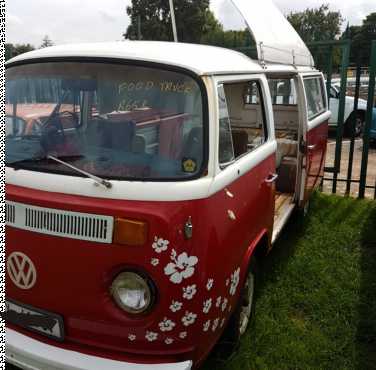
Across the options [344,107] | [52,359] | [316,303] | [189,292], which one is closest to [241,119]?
[316,303]

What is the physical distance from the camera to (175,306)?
2.13 m

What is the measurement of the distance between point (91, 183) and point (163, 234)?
44 cm

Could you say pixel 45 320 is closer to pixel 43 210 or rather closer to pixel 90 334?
pixel 90 334

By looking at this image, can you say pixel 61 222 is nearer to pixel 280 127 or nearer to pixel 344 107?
pixel 280 127

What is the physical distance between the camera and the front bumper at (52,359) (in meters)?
2.16

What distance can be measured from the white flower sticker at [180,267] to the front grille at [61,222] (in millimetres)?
303

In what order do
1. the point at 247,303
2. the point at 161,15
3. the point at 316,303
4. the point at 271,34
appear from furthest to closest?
→ 1. the point at 161,15
2. the point at 271,34
3. the point at 316,303
4. the point at 247,303

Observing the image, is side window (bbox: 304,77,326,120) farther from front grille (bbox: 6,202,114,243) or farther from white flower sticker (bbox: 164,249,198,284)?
front grille (bbox: 6,202,114,243)

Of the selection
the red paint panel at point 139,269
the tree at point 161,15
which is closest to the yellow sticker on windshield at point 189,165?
the red paint panel at point 139,269

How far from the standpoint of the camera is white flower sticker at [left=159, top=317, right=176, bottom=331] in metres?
2.15

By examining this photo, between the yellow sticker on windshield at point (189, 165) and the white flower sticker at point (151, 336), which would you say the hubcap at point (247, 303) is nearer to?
the white flower sticker at point (151, 336)

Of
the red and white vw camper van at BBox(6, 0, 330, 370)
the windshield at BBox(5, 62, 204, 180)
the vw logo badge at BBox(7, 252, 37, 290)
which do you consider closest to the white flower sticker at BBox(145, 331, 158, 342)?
the red and white vw camper van at BBox(6, 0, 330, 370)

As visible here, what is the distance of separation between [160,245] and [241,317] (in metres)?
1.39

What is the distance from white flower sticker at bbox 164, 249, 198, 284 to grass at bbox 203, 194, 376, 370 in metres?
1.17
